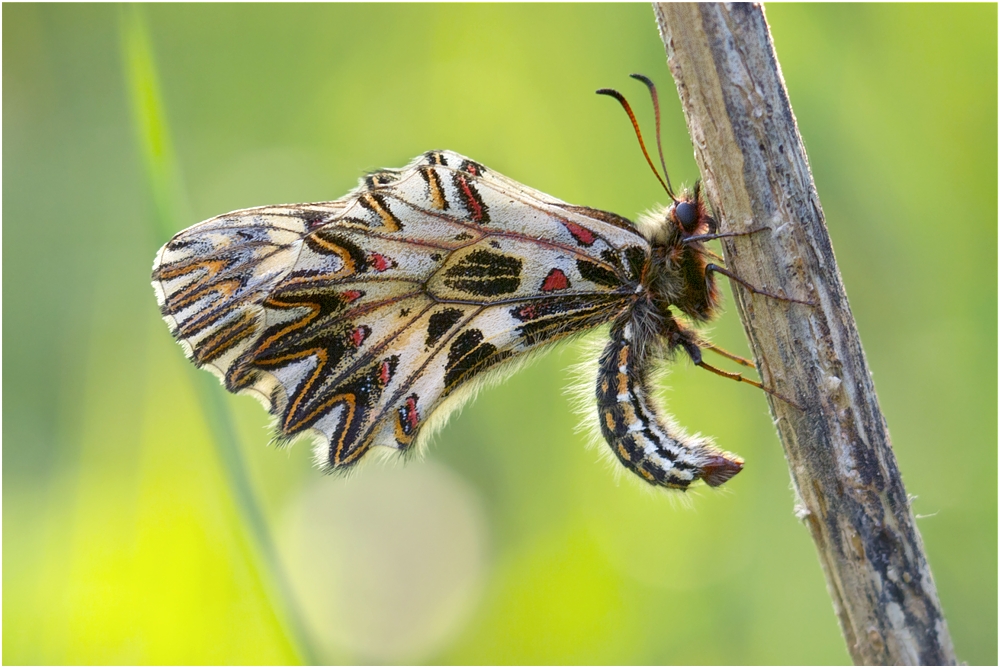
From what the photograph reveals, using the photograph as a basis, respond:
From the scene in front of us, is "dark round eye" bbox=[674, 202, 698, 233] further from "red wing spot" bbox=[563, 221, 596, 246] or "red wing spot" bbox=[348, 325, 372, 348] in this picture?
"red wing spot" bbox=[348, 325, 372, 348]

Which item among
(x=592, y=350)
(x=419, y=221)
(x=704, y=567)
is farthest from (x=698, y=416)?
(x=419, y=221)

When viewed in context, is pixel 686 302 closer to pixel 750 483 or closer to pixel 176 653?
pixel 750 483

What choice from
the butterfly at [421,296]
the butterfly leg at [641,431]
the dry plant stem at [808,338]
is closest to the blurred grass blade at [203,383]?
the butterfly at [421,296]

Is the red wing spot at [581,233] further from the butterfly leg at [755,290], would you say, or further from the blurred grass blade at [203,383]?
the blurred grass blade at [203,383]

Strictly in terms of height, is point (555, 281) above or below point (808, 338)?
above

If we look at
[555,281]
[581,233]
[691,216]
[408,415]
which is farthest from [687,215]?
[408,415]

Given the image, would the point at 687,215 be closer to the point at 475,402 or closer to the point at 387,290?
the point at 387,290
